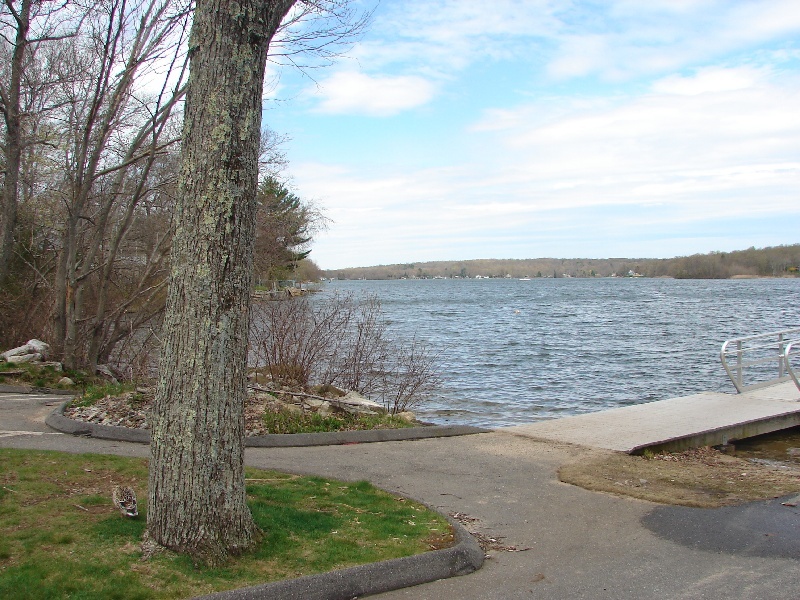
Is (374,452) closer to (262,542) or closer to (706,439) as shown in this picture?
(262,542)

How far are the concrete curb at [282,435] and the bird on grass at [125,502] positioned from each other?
3676 millimetres

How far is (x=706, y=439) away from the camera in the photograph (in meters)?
10.4

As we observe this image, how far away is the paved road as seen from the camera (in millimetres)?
5164

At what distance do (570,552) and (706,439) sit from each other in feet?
17.7

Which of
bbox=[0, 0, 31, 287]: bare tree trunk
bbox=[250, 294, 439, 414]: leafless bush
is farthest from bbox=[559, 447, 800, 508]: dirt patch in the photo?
bbox=[0, 0, 31, 287]: bare tree trunk

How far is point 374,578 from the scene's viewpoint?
496cm

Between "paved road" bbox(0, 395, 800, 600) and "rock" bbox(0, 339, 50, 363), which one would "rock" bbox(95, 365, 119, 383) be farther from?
"paved road" bbox(0, 395, 800, 600)

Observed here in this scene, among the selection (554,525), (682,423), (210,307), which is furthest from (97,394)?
(682,423)

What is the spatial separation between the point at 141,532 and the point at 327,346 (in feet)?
29.4


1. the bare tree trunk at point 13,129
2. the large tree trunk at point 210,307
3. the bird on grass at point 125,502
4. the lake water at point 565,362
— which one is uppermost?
the bare tree trunk at point 13,129

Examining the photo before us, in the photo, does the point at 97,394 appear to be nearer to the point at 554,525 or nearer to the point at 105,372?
the point at 105,372

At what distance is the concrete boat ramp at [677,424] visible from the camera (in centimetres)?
1004

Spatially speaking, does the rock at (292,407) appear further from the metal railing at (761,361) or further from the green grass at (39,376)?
the metal railing at (761,361)

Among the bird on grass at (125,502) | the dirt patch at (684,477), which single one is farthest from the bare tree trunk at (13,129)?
the dirt patch at (684,477)
